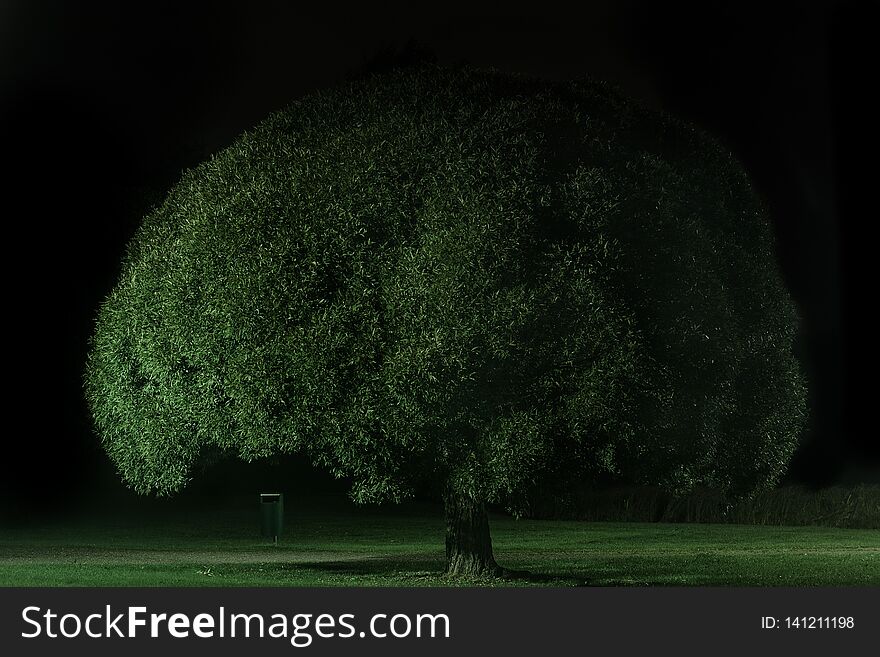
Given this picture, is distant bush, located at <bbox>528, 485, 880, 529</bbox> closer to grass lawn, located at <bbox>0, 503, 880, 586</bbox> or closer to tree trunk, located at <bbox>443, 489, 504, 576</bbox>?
grass lawn, located at <bbox>0, 503, 880, 586</bbox>

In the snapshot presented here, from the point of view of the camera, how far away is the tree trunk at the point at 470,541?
22641 millimetres

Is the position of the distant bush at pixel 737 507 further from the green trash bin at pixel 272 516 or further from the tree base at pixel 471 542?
the tree base at pixel 471 542

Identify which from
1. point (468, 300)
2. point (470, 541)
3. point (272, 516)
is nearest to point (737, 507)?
point (272, 516)

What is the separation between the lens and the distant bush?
38.3 metres

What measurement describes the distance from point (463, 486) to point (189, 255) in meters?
6.16

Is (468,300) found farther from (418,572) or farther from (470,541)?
(418,572)

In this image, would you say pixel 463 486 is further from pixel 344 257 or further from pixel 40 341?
pixel 40 341

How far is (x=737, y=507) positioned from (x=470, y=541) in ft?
58.2

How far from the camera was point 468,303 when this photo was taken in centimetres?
1944

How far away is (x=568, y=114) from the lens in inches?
832

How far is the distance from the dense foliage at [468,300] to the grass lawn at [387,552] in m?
3.20

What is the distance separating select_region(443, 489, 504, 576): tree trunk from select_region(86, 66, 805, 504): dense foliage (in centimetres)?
219

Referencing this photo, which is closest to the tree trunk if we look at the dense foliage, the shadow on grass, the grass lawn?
the shadow on grass

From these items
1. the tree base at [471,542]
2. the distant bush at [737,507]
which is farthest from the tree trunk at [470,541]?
the distant bush at [737,507]
